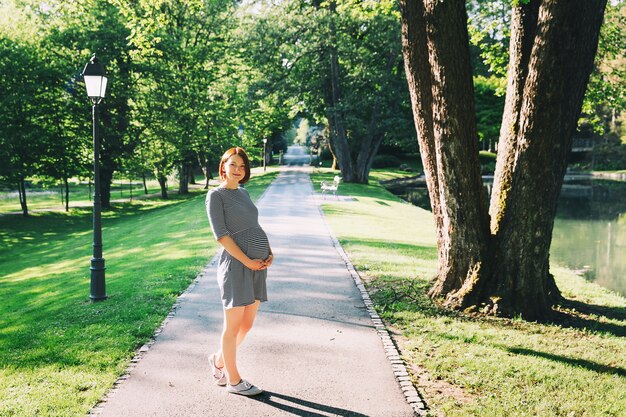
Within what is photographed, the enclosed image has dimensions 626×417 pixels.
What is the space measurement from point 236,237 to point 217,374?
1409mm

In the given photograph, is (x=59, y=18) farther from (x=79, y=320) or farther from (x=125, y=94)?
(x=79, y=320)

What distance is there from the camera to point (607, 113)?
54.9 m

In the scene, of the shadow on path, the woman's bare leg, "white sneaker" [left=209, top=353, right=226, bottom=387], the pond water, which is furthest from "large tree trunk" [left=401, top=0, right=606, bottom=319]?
the pond water

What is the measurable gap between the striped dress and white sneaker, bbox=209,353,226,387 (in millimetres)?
810

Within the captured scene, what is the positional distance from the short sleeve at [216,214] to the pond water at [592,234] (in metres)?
→ 11.1

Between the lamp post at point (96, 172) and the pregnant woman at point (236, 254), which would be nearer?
the pregnant woman at point (236, 254)

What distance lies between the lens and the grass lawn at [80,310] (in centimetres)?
473

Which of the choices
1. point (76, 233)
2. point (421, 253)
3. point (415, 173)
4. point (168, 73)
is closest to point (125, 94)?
point (168, 73)

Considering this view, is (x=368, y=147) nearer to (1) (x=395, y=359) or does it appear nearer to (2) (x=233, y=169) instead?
(1) (x=395, y=359)

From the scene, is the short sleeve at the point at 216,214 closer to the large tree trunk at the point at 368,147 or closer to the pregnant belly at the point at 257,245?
the pregnant belly at the point at 257,245

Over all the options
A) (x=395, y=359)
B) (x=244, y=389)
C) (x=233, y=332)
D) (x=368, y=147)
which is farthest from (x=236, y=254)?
(x=368, y=147)

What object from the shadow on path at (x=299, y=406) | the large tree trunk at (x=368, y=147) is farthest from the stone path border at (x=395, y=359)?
the large tree trunk at (x=368, y=147)

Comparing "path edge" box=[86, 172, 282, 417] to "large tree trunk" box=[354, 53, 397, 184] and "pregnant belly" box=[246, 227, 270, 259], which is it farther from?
"large tree trunk" box=[354, 53, 397, 184]

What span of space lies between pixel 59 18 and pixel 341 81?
16.8m
